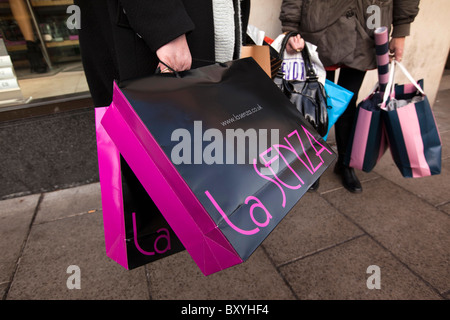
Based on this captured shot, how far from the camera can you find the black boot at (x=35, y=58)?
9.04ft

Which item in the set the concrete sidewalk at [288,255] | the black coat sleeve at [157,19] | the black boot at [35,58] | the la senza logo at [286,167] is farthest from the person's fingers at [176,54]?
the black boot at [35,58]

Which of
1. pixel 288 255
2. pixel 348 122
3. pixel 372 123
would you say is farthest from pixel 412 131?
pixel 288 255

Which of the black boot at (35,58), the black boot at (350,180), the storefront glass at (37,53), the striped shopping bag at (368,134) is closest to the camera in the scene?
the striped shopping bag at (368,134)

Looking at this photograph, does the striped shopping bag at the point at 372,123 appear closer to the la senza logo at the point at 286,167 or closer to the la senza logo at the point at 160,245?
the la senza logo at the point at 286,167

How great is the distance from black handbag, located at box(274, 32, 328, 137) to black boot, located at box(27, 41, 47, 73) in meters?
2.59

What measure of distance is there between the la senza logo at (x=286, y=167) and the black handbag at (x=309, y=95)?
0.52 meters

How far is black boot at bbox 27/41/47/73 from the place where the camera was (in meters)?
2.75

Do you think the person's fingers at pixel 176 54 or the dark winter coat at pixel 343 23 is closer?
the person's fingers at pixel 176 54

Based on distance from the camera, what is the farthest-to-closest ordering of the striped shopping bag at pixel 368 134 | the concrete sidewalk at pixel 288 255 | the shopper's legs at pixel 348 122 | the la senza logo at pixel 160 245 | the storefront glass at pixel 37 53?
the storefront glass at pixel 37 53
the shopper's legs at pixel 348 122
the striped shopping bag at pixel 368 134
the concrete sidewalk at pixel 288 255
the la senza logo at pixel 160 245

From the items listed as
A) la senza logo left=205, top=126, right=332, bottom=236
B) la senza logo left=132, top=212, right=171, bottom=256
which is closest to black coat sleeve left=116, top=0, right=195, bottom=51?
la senza logo left=205, top=126, right=332, bottom=236

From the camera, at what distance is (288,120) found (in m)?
1.10

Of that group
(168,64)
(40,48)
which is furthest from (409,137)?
(40,48)

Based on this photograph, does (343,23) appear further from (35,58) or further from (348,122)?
(35,58)
